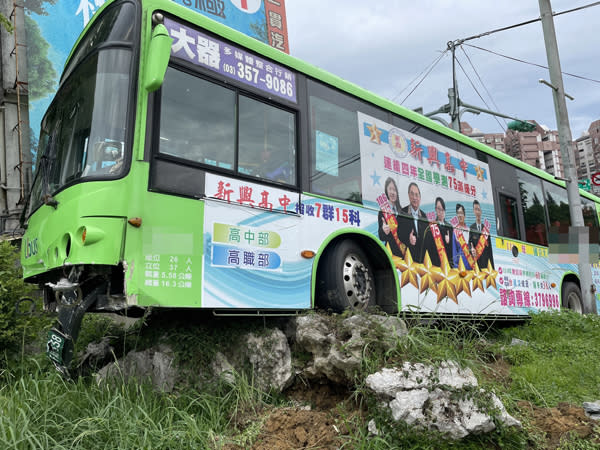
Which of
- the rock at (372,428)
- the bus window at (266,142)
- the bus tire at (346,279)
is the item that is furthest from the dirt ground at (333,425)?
the bus window at (266,142)

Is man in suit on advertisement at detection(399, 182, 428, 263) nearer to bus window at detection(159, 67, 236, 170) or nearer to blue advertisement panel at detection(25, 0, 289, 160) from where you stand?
bus window at detection(159, 67, 236, 170)

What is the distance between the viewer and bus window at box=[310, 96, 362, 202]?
5.29 m

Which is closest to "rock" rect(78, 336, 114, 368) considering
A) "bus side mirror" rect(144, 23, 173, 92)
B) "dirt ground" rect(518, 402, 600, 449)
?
"bus side mirror" rect(144, 23, 173, 92)

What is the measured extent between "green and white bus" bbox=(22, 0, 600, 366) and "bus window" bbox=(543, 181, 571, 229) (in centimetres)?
408

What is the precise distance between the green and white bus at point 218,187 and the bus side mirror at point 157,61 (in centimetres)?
1

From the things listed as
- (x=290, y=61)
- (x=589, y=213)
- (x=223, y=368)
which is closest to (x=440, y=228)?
(x=290, y=61)

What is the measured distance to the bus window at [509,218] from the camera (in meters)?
8.31

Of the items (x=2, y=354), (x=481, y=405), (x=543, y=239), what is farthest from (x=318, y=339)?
(x=543, y=239)

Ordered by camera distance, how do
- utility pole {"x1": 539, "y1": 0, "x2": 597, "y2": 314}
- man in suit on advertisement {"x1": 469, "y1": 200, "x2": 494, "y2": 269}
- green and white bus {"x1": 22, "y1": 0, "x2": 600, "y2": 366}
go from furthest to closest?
utility pole {"x1": 539, "y1": 0, "x2": 597, "y2": 314} → man in suit on advertisement {"x1": 469, "y1": 200, "x2": 494, "y2": 269} → green and white bus {"x1": 22, "y1": 0, "x2": 600, "y2": 366}

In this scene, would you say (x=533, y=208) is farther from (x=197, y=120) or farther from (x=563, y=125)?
(x=197, y=120)

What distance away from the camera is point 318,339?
430cm

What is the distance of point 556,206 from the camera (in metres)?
10.2

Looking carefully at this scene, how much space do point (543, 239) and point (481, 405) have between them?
6.80m

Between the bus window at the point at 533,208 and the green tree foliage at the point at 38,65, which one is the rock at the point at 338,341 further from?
the green tree foliage at the point at 38,65
